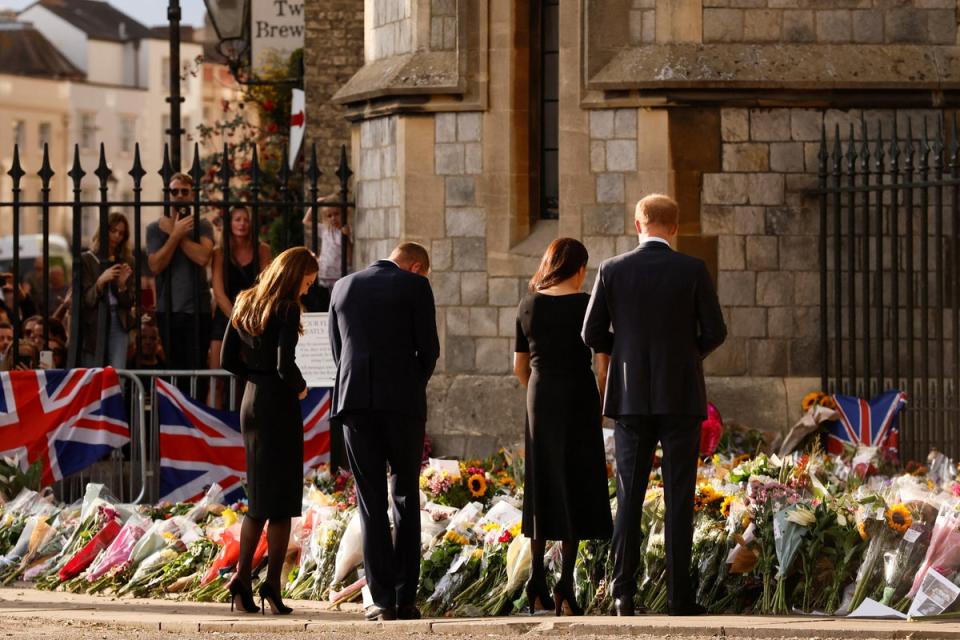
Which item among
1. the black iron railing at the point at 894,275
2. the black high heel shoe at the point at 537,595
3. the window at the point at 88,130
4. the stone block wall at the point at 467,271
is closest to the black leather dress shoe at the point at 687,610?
the black high heel shoe at the point at 537,595

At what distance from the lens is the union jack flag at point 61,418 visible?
13188 mm

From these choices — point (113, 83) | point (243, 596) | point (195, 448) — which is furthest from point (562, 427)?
point (113, 83)

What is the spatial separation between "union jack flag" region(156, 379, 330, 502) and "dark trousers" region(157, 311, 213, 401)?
1.63 feet

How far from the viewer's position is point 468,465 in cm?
1223

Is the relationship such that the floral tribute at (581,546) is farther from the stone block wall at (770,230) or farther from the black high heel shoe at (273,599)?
the stone block wall at (770,230)

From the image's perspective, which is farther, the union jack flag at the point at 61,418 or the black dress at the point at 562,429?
the union jack flag at the point at 61,418

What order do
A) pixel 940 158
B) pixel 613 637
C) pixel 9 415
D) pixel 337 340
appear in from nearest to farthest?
pixel 613 637 < pixel 337 340 < pixel 940 158 < pixel 9 415

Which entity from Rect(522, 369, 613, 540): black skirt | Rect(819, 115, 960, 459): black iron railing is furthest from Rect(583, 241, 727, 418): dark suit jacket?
Rect(819, 115, 960, 459): black iron railing

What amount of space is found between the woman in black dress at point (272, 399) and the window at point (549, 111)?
15.7 ft

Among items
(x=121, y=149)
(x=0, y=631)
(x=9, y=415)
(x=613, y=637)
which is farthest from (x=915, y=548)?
(x=121, y=149)

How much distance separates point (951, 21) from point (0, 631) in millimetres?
7731

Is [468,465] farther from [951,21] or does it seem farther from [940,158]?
[951,21]

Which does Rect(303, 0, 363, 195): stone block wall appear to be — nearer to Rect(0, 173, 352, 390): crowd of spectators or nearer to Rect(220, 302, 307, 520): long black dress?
Rect(0, 173, 352, 390): crowd of spectators

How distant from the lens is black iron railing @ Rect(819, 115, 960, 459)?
41.1ft
